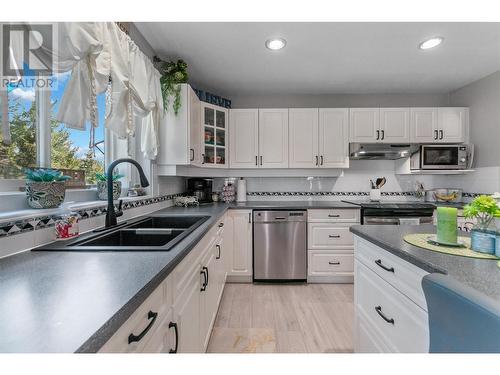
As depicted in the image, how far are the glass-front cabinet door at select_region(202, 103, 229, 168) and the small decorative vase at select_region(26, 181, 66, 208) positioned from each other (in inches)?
68.8

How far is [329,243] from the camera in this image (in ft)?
9.51

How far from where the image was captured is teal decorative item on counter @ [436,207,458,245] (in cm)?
108

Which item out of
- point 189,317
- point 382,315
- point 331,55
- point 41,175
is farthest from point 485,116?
point 41,175

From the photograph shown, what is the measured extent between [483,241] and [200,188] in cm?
281

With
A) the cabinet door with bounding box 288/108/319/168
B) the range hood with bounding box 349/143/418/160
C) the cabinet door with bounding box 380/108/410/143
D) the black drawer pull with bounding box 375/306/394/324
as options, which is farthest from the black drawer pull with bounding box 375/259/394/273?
the cabinet door with bounding box 380/108/410/143

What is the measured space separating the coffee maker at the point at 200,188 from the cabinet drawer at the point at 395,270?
224 cm

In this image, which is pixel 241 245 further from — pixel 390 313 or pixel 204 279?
pixel 390 313

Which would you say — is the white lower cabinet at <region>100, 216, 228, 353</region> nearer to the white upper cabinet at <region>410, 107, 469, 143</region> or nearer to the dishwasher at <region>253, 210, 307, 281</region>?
the dishwasher at <region>253, 210, 307, 281</region>

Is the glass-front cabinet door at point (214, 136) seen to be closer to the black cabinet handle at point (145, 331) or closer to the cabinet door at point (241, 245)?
the cabinet door at point (241, 245)

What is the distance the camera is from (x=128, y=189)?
216cm

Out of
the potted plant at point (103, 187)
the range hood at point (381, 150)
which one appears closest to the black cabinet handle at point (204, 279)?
the potted plant at point (103, 187)

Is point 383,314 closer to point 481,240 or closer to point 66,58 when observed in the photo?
point 481,240
